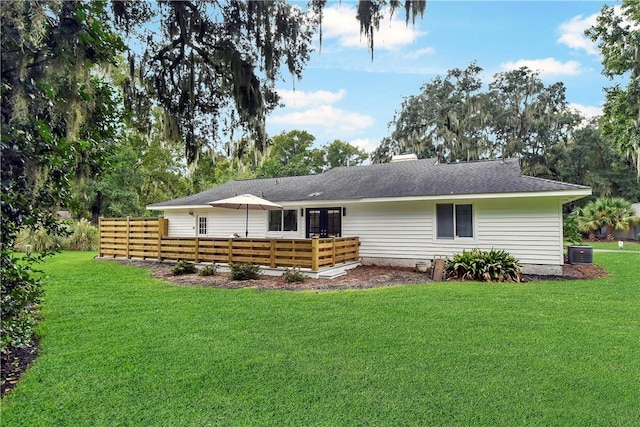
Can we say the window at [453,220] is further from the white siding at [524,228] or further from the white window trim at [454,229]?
the white siding at [524,228]

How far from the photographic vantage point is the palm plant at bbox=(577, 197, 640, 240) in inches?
808

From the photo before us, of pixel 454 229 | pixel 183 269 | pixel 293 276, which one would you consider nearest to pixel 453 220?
pixel 454 229

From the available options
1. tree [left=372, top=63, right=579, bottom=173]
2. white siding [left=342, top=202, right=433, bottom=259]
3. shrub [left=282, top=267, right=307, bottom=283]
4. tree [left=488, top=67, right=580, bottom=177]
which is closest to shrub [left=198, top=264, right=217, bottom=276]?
shrub [left=282, top=267, right=307, bottom=283]

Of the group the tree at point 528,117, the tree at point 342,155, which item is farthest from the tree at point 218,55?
the tree at point 342,155

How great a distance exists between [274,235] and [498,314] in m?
9.10

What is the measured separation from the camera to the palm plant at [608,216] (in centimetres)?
2052

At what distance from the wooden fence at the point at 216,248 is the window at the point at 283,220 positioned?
278 centimetres

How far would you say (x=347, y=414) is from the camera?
8.77 feet

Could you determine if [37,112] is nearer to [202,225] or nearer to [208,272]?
[208,272]

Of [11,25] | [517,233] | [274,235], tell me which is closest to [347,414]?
[11,25]

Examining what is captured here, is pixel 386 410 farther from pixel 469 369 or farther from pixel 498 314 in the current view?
pixel 498 314

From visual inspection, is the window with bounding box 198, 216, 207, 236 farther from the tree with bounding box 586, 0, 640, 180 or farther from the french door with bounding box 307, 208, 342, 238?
the tree with bounding box 586, 0, 640, 180

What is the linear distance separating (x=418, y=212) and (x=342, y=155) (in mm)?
30023

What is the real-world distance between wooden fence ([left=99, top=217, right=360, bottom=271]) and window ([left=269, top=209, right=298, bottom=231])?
2779mm
